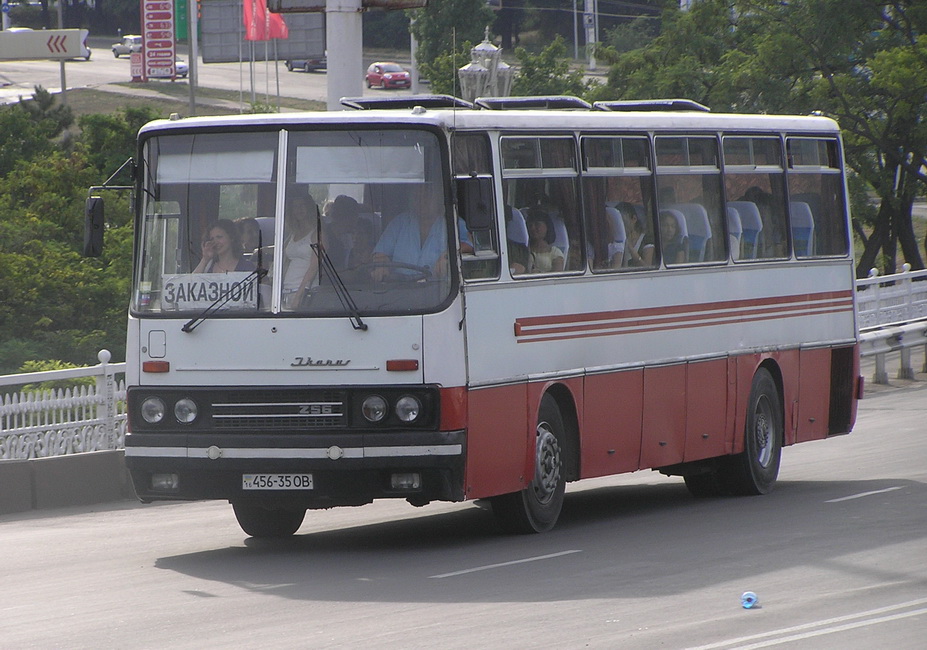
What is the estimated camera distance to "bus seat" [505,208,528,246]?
36.7 feet

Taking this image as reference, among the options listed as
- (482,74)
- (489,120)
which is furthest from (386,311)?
(482,74)

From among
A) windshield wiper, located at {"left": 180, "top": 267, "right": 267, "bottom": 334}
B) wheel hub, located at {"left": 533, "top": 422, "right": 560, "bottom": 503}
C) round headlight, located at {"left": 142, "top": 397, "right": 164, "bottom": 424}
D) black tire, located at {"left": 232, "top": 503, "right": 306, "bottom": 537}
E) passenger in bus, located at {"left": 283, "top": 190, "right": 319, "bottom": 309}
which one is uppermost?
passenger in bus, located at {"left": 283, "top": 190, "right": 319, "bottom": 309}

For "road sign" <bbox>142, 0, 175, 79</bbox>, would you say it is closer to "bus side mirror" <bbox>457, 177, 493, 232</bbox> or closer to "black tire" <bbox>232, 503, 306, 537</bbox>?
"black tire" <bbox>232, 503, 306, 537</bbox>

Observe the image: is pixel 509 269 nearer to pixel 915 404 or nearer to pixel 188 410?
pixel 188 410

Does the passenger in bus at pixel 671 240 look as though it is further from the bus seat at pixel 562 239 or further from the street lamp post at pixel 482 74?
the street lamp post at pixel 482 74

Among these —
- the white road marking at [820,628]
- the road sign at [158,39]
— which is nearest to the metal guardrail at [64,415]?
the white road marking at [820,628]

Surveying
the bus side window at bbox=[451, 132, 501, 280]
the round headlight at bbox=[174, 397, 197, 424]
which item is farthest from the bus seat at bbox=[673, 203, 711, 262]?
the round headlight at bbox=[174, 397, 197, 424]

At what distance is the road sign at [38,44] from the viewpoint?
61500 mm

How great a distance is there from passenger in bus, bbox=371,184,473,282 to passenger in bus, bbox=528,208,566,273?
3.55 feet

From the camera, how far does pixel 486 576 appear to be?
9.71 metres

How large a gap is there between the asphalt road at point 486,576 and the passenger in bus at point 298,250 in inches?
67.2

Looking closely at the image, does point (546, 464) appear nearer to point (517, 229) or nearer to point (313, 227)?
point (517, 229)

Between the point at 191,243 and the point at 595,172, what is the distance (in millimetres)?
3136

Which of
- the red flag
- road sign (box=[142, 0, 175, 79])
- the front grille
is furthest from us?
road sign (box=[142, 0, 175, 79])
